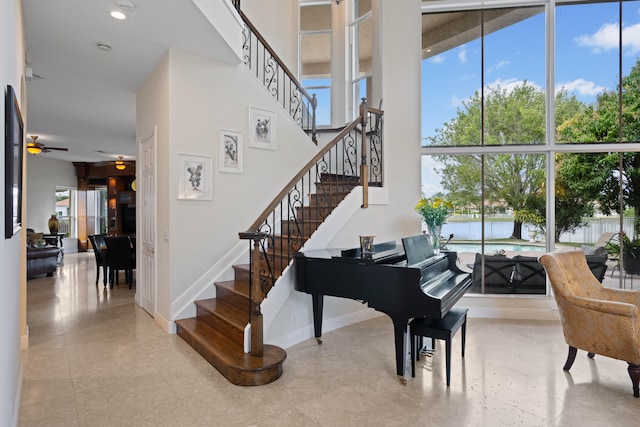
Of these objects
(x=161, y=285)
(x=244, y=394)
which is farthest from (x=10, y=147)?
(x=161, y=285)

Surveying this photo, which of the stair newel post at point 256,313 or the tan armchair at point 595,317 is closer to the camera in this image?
the tan armchair at point 595,317

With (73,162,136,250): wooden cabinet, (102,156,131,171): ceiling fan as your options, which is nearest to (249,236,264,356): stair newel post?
(102,156,131,171): ceiling fan

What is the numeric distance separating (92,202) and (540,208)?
13.9 m

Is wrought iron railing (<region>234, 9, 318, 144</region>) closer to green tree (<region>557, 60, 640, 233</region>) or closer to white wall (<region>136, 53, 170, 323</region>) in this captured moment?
white wall (<region>136, 53, 170, 323</region>)

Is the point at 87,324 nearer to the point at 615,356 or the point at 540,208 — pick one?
the point at 615,356

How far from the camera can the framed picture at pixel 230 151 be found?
4562 millimetres

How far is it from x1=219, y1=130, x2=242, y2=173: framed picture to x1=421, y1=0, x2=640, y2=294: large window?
2.69 m

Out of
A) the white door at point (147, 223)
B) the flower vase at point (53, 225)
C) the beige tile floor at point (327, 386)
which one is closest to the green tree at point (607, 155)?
the beige tile floor at point (327, 386)

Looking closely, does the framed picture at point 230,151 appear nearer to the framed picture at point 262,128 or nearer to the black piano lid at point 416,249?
the framed picture at point 262,128

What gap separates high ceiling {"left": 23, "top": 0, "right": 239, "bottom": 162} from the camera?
11.0 feet

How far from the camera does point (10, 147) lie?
1.96 meters

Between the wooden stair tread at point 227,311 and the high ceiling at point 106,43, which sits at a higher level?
the high ceiling at point 106,43

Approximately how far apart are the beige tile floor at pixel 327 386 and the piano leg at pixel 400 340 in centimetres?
9

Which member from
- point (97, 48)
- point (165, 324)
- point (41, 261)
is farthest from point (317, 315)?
point (41, 261)
